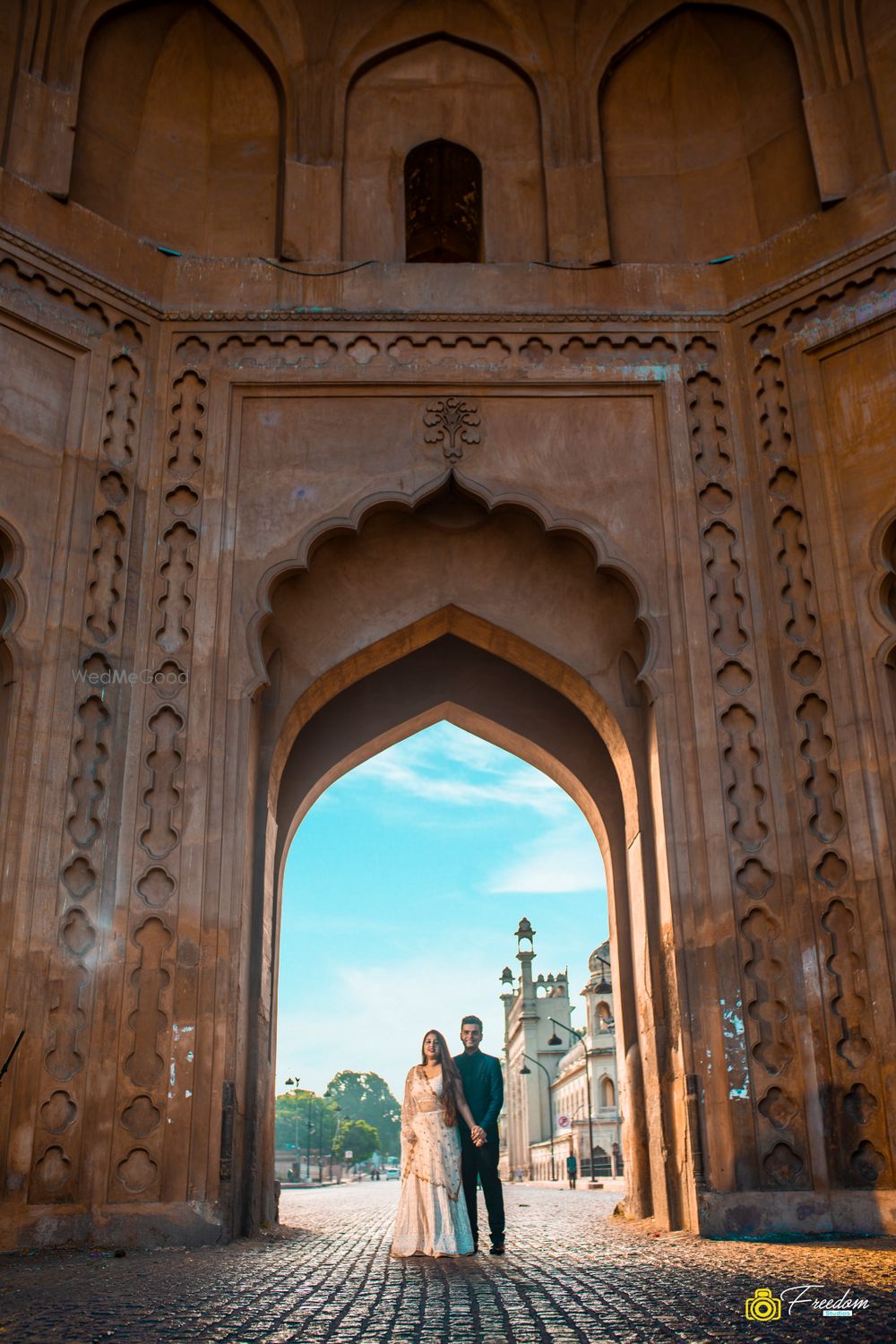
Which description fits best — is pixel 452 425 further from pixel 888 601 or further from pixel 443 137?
pixel 888 601

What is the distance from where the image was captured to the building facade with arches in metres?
8.97

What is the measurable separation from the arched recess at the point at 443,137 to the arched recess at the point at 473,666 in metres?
2.94

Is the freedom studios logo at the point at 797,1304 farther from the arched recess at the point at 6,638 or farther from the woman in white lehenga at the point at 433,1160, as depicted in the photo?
the arched recess at the point at 6,638

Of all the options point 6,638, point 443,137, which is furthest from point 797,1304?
point 443,137

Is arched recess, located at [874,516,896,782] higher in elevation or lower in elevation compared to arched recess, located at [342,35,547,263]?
lower

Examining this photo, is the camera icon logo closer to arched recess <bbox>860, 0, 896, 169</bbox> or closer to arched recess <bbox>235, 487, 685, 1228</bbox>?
arched recess <bbox>235, 487, 685, 1228</bbox>

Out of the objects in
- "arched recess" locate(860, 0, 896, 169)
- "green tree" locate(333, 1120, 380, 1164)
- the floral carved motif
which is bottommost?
"green tree" locate(333, 1120, 380, 1164)

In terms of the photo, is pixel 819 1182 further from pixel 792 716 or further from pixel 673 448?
pixel 673 448

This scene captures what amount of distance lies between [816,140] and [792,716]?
553 centimetres

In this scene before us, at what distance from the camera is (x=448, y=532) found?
11953mm

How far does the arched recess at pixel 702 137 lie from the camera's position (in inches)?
471

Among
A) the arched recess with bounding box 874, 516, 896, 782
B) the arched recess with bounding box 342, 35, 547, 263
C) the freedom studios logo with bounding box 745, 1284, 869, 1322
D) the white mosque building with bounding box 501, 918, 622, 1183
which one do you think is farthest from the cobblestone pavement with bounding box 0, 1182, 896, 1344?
the white mosque building with bounding box 501, 918, 622, 1183

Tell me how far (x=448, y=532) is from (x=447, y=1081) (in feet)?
18.3

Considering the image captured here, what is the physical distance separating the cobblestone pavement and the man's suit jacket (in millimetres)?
868
